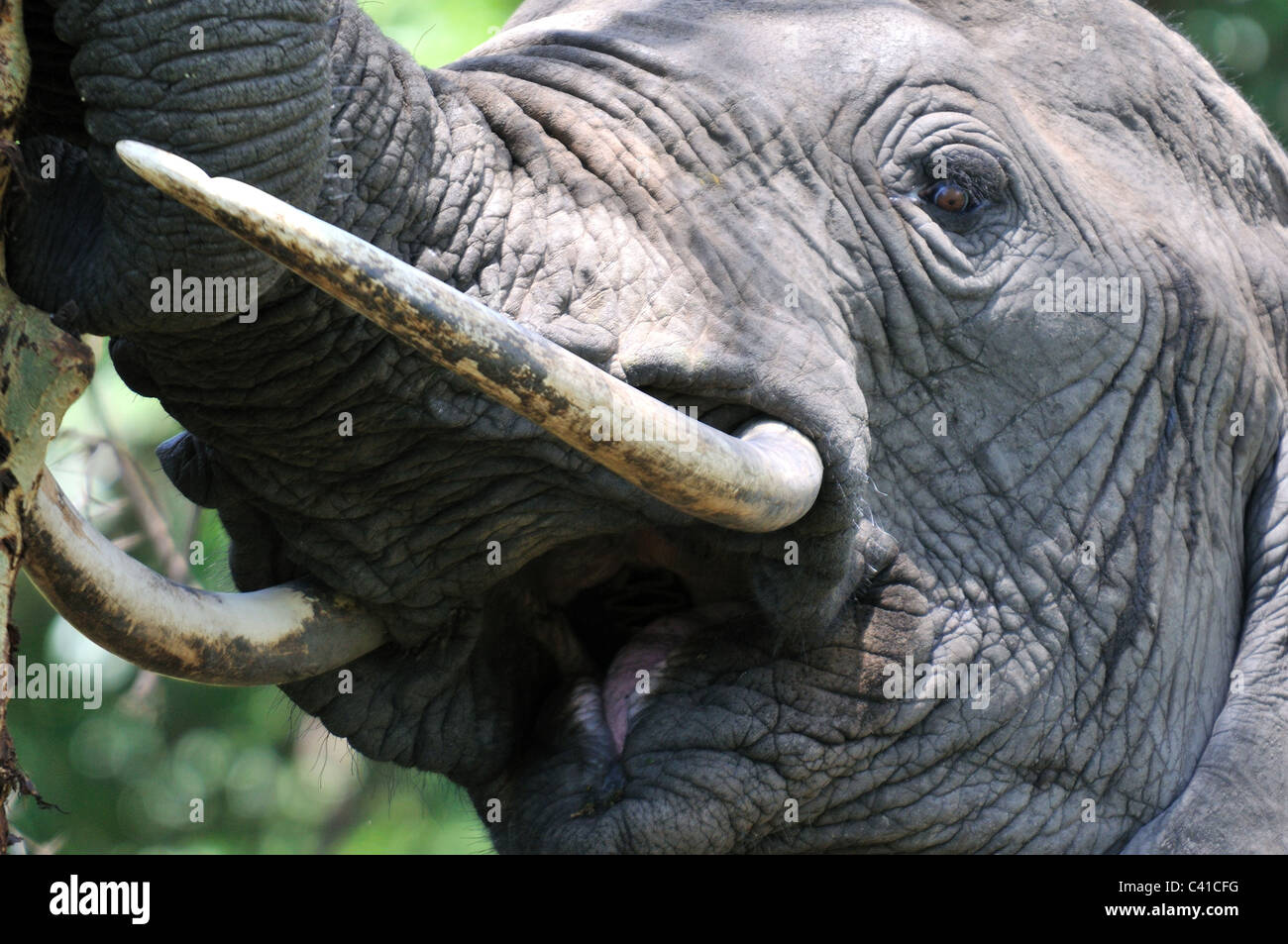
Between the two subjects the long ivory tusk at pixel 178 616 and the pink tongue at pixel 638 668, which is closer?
the long ivory tusk at pixel 178 616

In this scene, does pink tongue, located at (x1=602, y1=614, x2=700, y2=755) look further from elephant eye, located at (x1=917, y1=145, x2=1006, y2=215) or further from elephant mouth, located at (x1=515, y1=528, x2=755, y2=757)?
elephant eye, located at (x1=917, y1=145, x2=1006, y2=215)

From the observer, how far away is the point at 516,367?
220 cm

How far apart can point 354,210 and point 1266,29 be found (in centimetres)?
597

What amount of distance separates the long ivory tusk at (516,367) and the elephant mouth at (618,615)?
549mm

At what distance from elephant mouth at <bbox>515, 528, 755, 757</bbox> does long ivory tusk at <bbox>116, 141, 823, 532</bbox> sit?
549 millimetres

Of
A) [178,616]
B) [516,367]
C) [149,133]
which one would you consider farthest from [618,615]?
[149,133]

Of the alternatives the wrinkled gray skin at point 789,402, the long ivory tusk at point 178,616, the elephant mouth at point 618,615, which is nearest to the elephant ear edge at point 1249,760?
the wrinkled gray skin at point 789,402

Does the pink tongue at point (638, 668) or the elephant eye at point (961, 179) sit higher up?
the elephant eye at point (961, 179)

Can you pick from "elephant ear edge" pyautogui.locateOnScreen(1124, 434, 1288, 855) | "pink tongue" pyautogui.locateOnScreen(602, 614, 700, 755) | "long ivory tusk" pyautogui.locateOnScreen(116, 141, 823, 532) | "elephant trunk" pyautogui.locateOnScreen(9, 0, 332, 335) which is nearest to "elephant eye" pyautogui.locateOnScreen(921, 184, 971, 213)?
"long ivory tusk" pyautogui.locateOnScreen(116, 141, 823, 532)

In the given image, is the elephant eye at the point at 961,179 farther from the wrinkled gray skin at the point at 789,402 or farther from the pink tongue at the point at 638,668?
the pink tongue at the point at 638,668

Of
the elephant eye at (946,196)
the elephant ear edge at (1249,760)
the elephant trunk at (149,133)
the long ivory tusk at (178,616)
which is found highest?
the elephant trunk at (149,133)

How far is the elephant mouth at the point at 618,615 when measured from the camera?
127 inches

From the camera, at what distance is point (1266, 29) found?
7.41 meters
